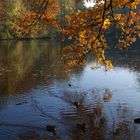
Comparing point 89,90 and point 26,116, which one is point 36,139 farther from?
point 89,90

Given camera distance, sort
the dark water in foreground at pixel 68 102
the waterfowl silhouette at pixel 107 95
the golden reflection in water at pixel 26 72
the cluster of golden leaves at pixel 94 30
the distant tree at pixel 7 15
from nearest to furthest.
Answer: the cluster of golden leaves at pixel 94 30
the dark water in foreground at pixel 68 102
the waterfowl silhouette at pixel 107 95
the golden reflection in water at pixel 26 72
the distant tree at pixel 7 15

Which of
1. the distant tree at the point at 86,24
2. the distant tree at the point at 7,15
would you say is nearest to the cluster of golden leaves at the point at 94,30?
the distant tree at the point at 86,24

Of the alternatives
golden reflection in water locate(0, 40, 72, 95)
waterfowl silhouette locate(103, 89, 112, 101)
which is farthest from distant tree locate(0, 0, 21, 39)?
waterfowl silhouette locate(103, 89, 112, 101)

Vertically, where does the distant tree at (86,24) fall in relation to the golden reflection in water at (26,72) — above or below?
above

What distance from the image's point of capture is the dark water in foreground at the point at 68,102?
71.4 ft

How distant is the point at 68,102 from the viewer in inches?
1144

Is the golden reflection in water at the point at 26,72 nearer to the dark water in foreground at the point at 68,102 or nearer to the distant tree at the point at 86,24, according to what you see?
the dark water in foreground at the point at 68,102

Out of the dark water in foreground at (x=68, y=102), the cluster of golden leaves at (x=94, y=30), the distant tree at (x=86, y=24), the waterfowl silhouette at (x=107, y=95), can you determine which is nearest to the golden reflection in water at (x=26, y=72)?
the dark water in foreground at (x=68, y=102)

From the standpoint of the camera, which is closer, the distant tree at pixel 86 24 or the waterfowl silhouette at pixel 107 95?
the distant tree at pixel 86 24

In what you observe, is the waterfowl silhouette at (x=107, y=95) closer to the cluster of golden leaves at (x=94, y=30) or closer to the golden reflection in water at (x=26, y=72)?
the golden reflection in water at (x=26, y=72)

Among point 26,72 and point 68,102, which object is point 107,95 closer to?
point 68,102

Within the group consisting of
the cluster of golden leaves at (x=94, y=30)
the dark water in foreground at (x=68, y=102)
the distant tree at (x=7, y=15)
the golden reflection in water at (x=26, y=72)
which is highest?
→ the distant tree at (x=7, y=15)

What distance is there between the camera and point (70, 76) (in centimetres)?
4069

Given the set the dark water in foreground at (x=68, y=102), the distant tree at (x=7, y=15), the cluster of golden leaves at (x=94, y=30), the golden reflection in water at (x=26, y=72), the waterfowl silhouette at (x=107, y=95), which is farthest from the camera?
the distant tree at (x=7, y=15)
